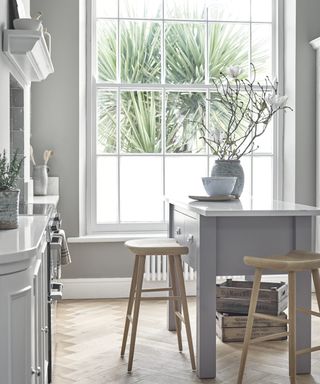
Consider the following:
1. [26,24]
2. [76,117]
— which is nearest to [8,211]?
[26,24]

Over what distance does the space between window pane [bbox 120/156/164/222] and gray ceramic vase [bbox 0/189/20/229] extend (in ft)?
11.3

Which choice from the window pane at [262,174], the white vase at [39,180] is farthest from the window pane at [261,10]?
the white vase at [39,180]

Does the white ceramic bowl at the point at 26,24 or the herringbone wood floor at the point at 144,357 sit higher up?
the white ceramic bowl at the point at 26,24

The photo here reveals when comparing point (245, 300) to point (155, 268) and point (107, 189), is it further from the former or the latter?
point (107, 189)

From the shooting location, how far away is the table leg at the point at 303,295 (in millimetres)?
3521

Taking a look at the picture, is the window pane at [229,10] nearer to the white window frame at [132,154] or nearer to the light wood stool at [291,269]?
the white window frame at [132,154]

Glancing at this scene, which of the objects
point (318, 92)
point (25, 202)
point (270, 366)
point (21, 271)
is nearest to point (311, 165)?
point (318, 92)

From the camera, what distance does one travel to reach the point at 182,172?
19.7 ft

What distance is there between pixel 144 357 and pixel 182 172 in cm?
243

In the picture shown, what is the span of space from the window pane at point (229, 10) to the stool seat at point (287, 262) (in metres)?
3.27

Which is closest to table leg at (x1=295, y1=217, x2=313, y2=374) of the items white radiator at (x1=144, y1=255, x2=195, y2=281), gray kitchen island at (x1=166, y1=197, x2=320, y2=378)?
gray kitchen island at (x1=166, y1=197, x2=320, y2=378)

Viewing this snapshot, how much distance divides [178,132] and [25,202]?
2389 millimetres

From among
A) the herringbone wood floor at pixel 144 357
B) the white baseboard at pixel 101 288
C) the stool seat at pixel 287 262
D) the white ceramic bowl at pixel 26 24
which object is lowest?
the herringbone wood floor at pixel 144 357

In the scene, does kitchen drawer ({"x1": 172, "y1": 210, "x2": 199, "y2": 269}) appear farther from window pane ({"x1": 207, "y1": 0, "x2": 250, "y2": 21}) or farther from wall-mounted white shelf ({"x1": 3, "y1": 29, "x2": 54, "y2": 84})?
window pane ({"x1": 207, "y1": 0, "x2": 250, "y2": 21})
